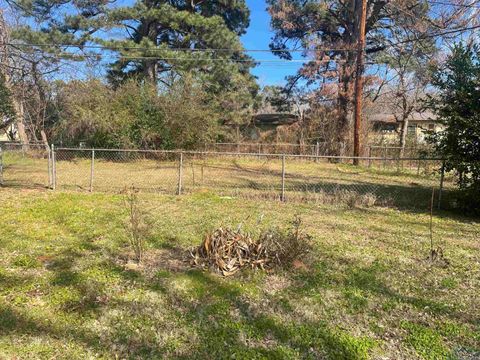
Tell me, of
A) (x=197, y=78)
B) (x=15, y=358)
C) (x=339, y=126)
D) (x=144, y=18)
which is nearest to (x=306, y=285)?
(x=15, y=358)

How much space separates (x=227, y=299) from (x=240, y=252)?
0.74 meters

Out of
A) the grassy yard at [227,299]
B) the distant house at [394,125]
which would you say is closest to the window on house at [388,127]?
the distant house at [394,125]

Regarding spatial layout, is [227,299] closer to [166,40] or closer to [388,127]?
[166,40]

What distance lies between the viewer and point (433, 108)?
7.88 metres

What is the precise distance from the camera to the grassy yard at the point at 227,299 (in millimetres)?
2676

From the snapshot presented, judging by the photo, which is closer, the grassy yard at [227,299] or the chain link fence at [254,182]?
the grassy yard at [227,299]

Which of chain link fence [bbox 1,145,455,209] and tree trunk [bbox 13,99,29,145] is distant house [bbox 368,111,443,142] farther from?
tree trunk [bbox 13,99,29,145]

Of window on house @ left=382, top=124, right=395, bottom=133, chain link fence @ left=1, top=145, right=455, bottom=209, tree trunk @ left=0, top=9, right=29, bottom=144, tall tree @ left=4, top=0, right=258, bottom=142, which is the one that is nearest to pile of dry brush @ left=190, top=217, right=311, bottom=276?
chain link fence @ left=1, top=145, right=455, bottom=209

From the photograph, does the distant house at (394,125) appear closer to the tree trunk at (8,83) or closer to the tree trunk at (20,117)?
the tree trunk at (8,83)

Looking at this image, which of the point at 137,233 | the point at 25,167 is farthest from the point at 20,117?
the point at 137,233

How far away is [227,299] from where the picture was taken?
11.1 ft

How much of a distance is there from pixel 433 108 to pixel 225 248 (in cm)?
634

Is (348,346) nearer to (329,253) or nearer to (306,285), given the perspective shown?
(306,285)

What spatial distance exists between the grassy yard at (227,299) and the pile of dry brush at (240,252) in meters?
0.15
